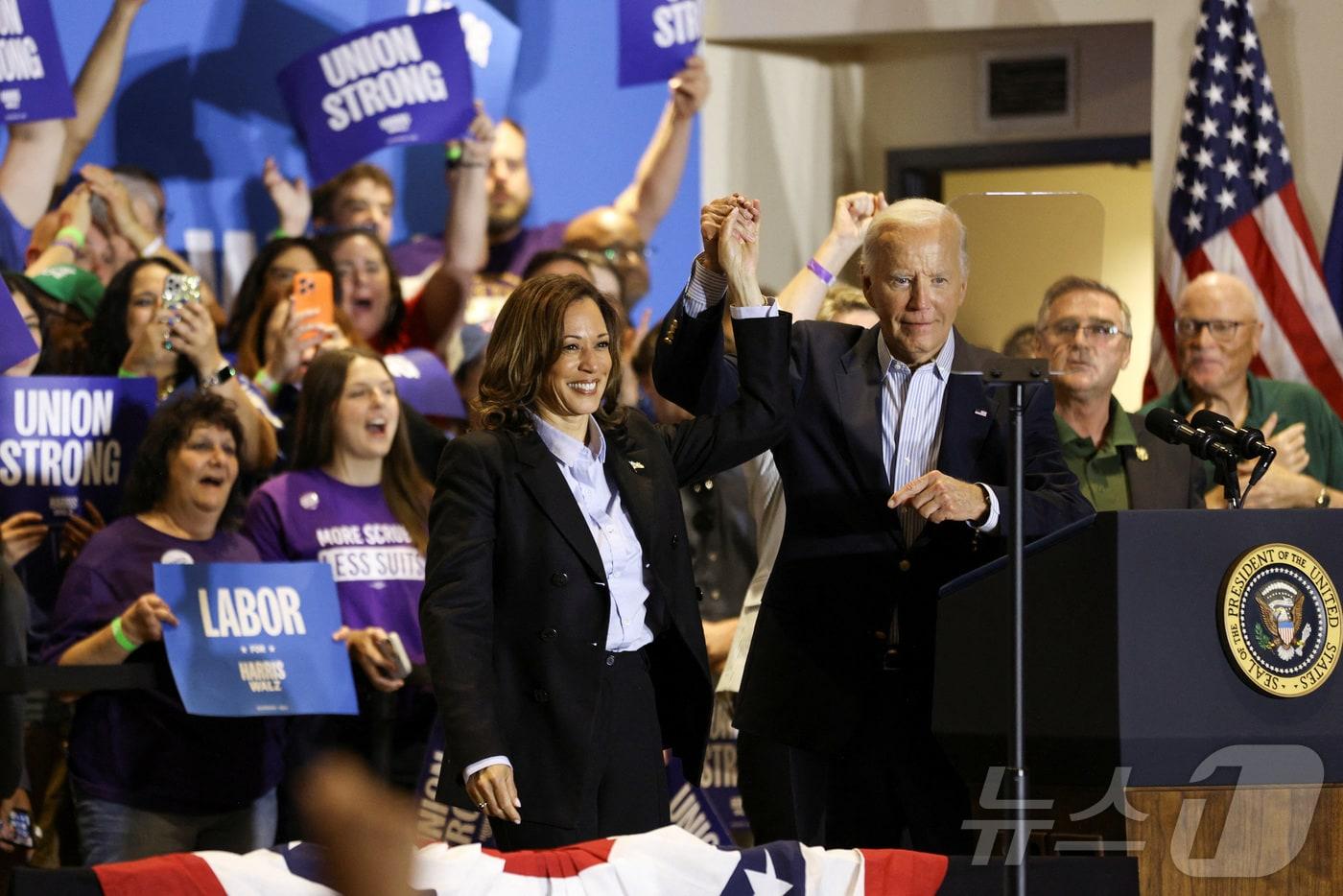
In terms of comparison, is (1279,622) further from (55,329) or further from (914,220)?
(55,329)

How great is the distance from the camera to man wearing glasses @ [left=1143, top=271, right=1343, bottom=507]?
5320 mm

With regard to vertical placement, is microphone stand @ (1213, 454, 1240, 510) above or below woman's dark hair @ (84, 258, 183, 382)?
below

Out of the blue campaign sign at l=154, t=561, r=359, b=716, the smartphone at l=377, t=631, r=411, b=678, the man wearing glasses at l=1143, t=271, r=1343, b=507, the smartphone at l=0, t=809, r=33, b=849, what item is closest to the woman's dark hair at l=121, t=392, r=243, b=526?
the blue campaign sign at l=154, t=561, r=359, b=716

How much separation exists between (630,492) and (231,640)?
1.92 meters

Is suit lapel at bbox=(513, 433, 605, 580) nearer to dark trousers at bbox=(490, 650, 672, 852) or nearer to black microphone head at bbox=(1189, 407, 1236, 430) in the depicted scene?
dark trousers at bbox=(490, 650, 672, 852)

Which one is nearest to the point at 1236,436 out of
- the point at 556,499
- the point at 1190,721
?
the point at 1190,721

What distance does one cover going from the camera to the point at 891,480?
10.4ft

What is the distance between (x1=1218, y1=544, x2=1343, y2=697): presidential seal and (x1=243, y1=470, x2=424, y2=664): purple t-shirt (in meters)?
2.77

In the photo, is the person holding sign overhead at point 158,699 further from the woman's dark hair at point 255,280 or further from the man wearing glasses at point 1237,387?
the man wearing glasses at point 1237,387

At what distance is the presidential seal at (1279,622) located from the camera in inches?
104

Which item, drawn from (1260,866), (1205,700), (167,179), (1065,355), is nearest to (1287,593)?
(1205,700)

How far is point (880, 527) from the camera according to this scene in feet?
10.4

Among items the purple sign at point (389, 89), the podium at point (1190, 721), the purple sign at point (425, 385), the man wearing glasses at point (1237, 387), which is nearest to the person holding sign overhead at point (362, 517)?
the purple sign at point (425, 385)

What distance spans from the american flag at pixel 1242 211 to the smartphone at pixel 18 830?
3.93m
